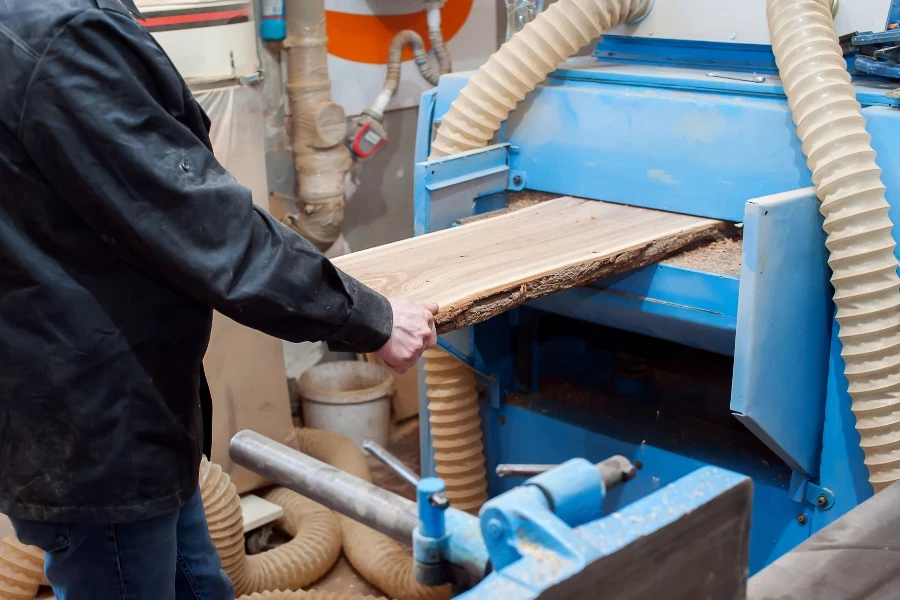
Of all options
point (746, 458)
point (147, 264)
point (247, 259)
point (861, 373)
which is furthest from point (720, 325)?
point (147, 264)

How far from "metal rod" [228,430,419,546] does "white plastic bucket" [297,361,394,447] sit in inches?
69.7

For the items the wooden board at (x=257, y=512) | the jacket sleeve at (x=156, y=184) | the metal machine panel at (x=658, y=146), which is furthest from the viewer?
the wooden board at (x=257, y=512)

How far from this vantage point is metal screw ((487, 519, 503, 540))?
2.25 ft

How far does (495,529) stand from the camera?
69 centimetres

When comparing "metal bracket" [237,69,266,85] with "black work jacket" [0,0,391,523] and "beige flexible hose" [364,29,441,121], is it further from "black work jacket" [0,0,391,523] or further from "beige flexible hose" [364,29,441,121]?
"black work jacket" [0,0,391,523]

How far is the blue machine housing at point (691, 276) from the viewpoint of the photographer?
1.50 metres

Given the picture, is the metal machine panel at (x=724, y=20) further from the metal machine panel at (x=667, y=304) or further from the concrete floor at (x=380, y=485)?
the concrete floor at (x=380, y=485)

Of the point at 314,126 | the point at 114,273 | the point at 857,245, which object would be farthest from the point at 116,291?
the point at 314,126

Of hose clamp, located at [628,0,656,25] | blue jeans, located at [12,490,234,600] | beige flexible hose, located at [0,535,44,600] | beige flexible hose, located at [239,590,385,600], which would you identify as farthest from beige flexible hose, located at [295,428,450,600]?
hose clamp, located at [628,0,656,25]

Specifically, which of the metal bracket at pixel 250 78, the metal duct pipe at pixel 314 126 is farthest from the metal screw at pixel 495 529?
the metal duct pipe at pixel 314 126

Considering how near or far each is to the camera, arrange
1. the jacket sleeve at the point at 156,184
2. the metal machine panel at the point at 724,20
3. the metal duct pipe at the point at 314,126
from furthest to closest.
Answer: the metal duct pipe at the point at 314,126
the metal machine panel at the point at 724,20
the jacket sleeve at the point at 156,184

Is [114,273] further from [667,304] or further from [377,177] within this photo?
[377,177]

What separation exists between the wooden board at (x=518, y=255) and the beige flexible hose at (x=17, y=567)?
3.20 ft

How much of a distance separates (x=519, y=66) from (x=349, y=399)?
4.18 ft
